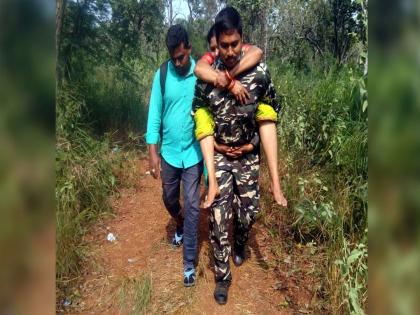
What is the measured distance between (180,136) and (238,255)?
3.31 feet

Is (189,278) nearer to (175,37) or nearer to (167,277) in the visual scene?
(167,277)

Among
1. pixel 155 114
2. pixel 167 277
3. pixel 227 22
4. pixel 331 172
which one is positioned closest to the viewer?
pixel 227 22

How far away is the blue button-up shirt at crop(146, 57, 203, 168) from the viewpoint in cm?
242

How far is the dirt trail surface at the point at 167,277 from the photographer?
244 cm

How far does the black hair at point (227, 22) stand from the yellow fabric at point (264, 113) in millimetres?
443

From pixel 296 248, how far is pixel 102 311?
147 cm

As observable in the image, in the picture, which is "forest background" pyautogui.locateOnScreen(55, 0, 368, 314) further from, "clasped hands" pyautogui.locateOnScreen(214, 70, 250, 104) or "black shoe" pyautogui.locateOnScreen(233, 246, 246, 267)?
"clasped hands" pyautogui.locateOnScreen(214, 70, 250, 104)

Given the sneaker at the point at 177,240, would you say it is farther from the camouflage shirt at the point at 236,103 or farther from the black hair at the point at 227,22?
the black hair at the point at 227,22

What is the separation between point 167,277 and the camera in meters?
2.71

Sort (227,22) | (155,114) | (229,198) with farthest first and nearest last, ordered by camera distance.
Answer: (155,114) < (229,198) < (227,22)

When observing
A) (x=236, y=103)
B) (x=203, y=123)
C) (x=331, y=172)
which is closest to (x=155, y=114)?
(x=203, y=123)

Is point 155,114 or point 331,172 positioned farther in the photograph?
point 331,172

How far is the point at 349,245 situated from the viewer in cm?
229
